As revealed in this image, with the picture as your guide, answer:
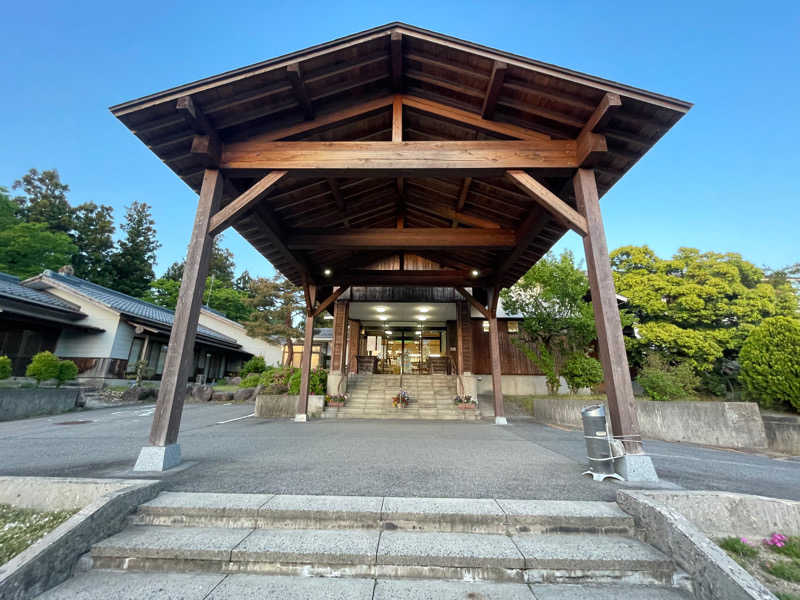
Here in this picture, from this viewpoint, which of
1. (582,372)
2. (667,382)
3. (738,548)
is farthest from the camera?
(582,372)

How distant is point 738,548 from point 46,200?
115 feet

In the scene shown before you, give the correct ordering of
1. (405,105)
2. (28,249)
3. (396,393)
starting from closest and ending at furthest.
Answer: (405,105) → (396,393) → (28,249)

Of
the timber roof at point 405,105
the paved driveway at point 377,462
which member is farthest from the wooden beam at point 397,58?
the paved driveway at point 377,462

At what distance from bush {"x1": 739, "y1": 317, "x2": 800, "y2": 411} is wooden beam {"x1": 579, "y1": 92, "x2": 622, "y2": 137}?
7680 mm

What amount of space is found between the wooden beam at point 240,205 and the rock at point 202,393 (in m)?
13.5

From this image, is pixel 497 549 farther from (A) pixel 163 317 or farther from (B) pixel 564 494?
(A) pixel 163 317

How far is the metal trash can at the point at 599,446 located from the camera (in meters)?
3.35

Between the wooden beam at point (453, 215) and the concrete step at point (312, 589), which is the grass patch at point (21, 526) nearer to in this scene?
the concrete step at point (312, 589)

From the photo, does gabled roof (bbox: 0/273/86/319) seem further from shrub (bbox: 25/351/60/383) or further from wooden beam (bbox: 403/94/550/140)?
wooden beam (bbox: 403/94/550/140)

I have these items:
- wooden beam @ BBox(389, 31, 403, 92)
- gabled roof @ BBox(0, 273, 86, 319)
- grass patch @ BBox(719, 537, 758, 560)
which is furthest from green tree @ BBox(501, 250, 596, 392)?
gabled roof @ BBox(0, 273, 86, 319)

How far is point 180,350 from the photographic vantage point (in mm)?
3693

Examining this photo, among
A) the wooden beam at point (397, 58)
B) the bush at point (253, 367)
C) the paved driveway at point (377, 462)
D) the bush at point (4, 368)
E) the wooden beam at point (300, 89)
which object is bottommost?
the paved driveway at point (377, 462)

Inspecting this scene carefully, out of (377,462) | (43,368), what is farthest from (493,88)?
(43,368)

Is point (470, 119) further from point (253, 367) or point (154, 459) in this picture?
point (253, 367)
